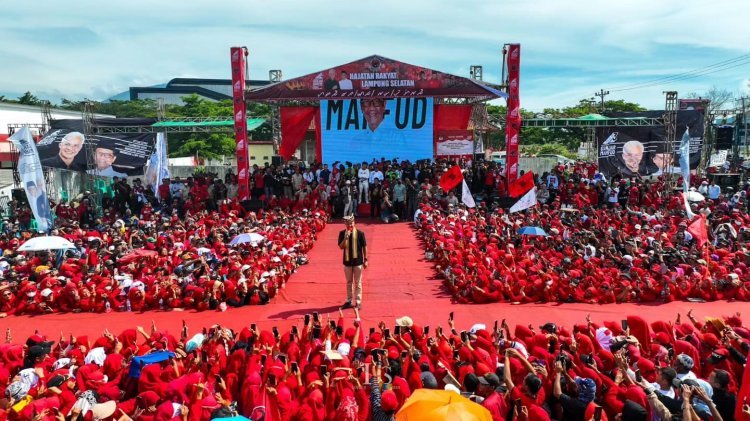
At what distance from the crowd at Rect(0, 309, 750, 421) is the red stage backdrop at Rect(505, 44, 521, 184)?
41.7 feet

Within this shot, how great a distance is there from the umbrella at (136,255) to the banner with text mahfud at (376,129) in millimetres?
10445

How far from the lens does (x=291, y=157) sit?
952 inches

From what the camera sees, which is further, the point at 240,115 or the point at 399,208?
the point at 240,115

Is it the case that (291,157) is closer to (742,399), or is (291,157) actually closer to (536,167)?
(536,167)

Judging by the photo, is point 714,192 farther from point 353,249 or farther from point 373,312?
point 353,249

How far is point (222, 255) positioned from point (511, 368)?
8316 millimetres

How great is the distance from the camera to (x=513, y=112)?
19.2 m

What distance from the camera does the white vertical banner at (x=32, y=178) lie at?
1188 centimetres

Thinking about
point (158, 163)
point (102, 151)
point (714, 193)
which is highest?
point (102, 151)

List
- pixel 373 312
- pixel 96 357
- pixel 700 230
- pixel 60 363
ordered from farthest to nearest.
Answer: pixel 700 230, pixel 373 312, pixel 96 357, pixel 60 363

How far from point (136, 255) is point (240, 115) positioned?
798 centimetres

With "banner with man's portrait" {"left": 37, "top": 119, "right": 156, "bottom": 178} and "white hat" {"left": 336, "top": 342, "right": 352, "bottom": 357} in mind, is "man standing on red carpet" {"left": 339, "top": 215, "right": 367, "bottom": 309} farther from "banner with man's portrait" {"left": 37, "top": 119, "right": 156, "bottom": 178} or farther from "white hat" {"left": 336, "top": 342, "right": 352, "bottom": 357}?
"banner with man's portrait" {"left": 37, "top": 119, "right": 156, "bottom": 178}

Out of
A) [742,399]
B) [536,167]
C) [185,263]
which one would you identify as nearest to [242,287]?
[185,263]

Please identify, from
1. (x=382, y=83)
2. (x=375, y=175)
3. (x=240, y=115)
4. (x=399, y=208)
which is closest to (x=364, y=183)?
(x=375, y=175)
